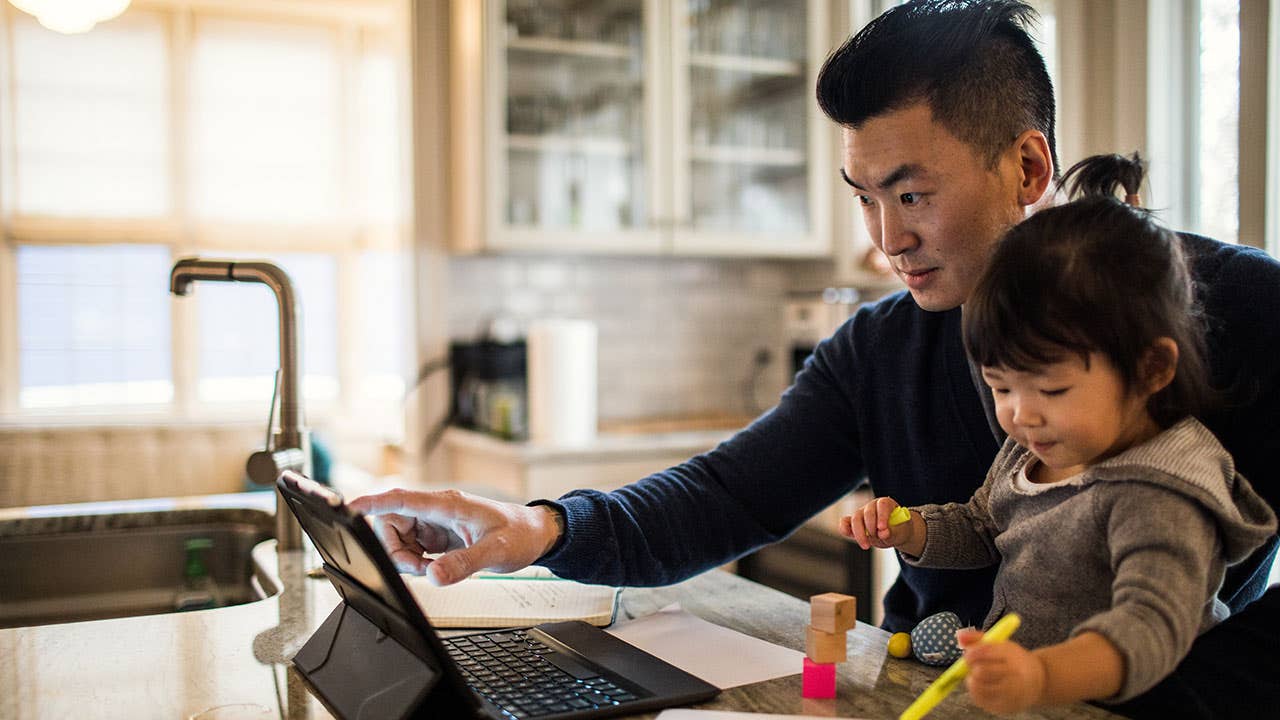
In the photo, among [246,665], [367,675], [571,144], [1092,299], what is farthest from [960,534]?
[571,144]

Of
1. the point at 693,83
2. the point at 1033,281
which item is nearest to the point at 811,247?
the point at 693,83

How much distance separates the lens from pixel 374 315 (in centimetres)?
459

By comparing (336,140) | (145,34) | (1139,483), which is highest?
(145,34)

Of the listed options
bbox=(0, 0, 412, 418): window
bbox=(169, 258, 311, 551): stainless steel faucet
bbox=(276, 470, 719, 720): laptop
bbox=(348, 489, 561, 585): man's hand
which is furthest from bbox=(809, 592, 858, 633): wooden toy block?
bbox=(0, 0, 412, 418): window

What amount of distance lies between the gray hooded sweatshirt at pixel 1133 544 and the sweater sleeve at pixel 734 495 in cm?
39

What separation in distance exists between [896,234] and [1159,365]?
395 mm

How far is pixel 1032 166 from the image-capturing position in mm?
1245

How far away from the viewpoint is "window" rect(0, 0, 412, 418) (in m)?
4.05

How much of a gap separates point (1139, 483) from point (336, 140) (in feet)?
13.7

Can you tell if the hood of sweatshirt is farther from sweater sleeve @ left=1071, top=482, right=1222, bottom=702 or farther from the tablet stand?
the tablet stand

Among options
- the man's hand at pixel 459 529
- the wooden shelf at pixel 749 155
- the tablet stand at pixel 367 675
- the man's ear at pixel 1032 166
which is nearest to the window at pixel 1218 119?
the man's ear at pixel 1032 166

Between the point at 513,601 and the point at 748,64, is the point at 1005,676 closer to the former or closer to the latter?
the point at 513,601

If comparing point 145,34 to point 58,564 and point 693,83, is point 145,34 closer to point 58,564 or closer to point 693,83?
point 693,83

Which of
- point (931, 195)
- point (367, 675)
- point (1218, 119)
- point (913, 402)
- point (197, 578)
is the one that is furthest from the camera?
point (1218, 119)
